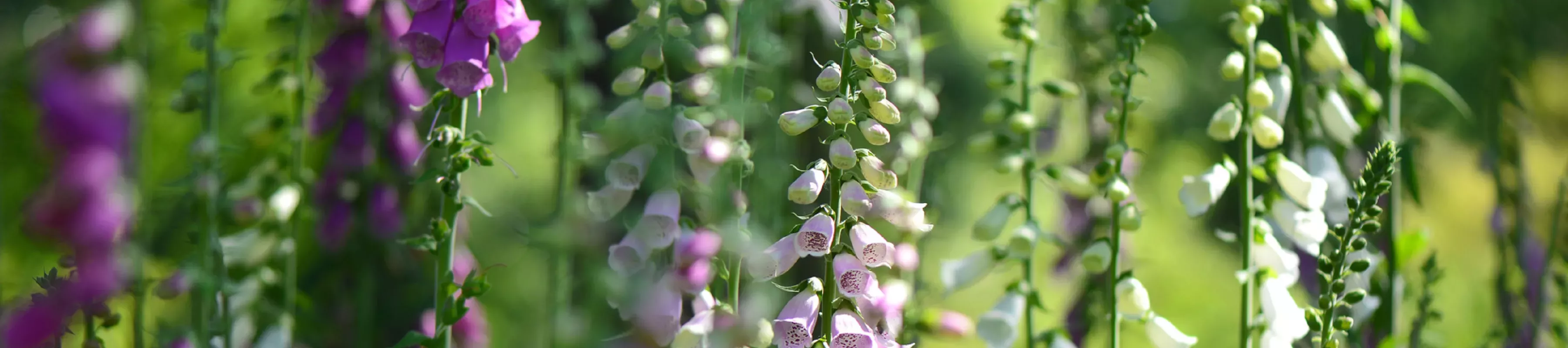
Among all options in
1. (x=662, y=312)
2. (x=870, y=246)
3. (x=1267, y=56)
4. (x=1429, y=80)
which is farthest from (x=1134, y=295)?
(x=1429, y=80)

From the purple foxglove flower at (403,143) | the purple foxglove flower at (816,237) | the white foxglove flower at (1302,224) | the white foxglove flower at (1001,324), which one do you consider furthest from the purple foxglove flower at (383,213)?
the white foxglove flower at (1302,224)

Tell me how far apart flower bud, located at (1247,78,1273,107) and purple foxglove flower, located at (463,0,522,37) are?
0.80 metres

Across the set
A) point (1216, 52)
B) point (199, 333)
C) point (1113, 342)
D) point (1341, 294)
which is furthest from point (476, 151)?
point (1216, 52)

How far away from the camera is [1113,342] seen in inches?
46.4

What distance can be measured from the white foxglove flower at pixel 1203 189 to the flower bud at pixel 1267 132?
0.19 ft

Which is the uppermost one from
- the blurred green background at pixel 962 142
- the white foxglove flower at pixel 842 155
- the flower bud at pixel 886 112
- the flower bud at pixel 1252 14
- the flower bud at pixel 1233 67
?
the flower bud at pixel 1252 14

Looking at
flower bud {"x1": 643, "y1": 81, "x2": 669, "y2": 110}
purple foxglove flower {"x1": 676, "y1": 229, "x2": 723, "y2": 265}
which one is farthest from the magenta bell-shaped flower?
purple foxglove flower {"x1": 676, "y1": 229, "x2": 723, "y2": 265}

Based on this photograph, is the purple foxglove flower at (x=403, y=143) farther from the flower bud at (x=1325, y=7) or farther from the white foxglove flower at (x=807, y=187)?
the flower bud at (x=1325, y=7)

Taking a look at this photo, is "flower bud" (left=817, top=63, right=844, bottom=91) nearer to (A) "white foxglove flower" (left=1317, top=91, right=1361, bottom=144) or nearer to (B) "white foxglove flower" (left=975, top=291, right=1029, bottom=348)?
(B) "white foxglove flower" (left=975, top=291, right=1029, bottom=348)

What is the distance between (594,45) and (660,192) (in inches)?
34.0

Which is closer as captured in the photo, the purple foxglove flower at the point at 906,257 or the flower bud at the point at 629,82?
the flower bud at the point at 629,82

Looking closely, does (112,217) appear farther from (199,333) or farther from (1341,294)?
(1341,294)

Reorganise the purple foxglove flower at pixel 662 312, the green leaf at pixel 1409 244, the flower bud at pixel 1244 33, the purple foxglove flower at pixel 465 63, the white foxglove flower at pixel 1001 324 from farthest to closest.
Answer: the green leaf at pixel 1409 244, the white foxglove flower at pixel 1001 324, the flower bud at pixel 1244 33, the purple foxglove flower at pixel 662 312, the purple foxglove flower at pixel 465 63

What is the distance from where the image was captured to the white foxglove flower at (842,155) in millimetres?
834
